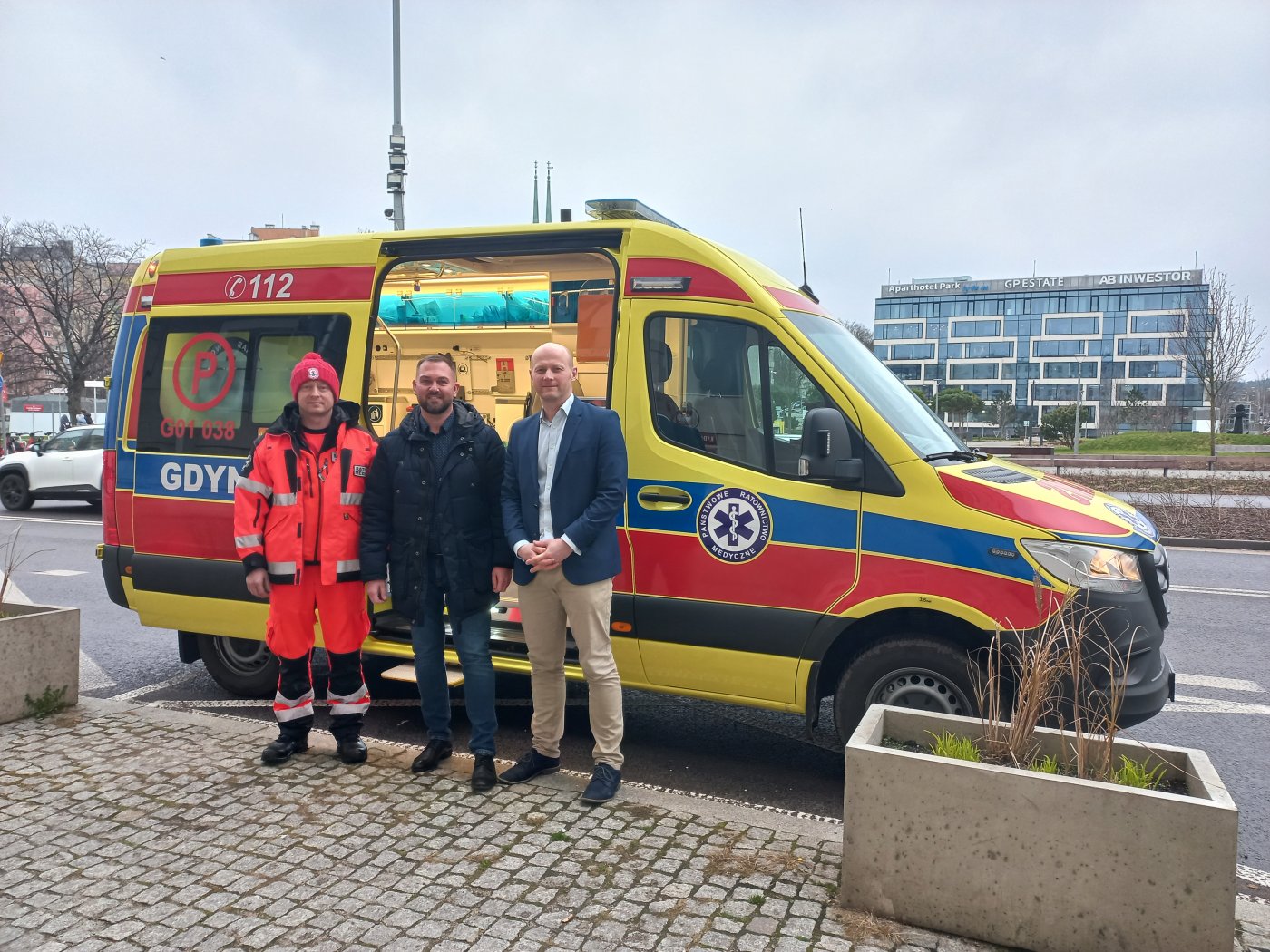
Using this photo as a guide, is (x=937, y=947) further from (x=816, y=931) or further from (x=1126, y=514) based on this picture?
(x=1126, y=514)

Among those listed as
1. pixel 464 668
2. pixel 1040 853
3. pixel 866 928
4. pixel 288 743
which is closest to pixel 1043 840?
pixel 1040 853

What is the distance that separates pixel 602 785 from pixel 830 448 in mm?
1768

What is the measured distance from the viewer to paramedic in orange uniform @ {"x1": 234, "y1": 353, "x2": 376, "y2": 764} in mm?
4367

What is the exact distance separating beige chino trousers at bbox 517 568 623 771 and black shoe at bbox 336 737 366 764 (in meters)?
Answer: 0.88

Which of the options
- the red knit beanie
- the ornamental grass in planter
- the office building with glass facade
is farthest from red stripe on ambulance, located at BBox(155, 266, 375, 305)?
the office building with glass facade

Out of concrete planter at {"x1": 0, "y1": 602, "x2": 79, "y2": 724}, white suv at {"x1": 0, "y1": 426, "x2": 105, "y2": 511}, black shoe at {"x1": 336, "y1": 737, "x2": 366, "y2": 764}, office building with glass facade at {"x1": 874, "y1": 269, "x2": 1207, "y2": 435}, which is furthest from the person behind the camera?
office building with glass facade at {"x1": 874, "y1": 269, "x2": 1207, "y2": 435}

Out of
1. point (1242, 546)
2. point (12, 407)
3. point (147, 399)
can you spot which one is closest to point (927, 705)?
point (147, 399)

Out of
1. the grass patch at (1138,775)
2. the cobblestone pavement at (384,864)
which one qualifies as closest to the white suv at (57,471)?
the cobblestone pavement at (384,864)

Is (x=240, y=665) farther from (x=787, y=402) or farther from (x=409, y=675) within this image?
(x=787, y=402)

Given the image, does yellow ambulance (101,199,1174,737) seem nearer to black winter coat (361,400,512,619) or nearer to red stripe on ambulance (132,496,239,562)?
red stripe on ambulance (132,496,239,562)

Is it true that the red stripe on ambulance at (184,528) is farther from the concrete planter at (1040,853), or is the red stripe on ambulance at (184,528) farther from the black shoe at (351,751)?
the concrete planter at (1040,853)

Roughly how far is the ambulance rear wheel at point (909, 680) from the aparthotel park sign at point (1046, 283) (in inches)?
3567

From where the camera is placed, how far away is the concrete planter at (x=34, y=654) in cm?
491

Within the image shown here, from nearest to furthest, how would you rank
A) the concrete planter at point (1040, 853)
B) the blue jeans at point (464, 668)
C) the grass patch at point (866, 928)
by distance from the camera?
the concrete planter at point (1040, 853)
the grass patch at point (866, 928)
the blue jeans at point (464, 668)
